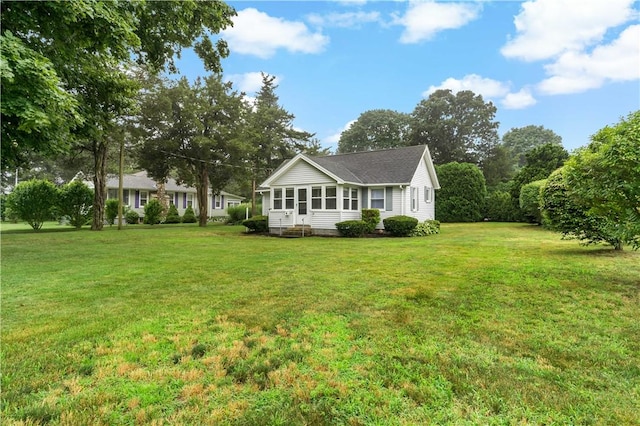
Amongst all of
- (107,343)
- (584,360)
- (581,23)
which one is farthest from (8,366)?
(581,23)

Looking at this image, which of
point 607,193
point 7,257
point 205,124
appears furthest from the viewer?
point 205,124

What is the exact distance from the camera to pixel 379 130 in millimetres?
46531

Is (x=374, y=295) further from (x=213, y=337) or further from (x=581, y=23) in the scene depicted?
(x=581, y=23)

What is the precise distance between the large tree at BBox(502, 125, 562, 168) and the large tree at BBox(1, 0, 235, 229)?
56496 millimetres

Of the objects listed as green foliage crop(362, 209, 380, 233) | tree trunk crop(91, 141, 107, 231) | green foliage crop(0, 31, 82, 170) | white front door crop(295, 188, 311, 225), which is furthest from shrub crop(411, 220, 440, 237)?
tree trunk crop(91, 141, 107, 231)

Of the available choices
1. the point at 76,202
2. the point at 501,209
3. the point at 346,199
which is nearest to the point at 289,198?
the point at 346,199

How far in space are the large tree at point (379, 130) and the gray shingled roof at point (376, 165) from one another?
26.2 meters

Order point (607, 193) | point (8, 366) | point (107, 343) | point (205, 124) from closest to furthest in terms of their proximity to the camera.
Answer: point (8, 366)
point (107, 343)
point (607, 193)
point (205, 124)

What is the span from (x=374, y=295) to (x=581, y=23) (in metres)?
11.1

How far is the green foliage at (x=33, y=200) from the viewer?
18875mm

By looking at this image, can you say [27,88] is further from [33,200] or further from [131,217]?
[131,217]

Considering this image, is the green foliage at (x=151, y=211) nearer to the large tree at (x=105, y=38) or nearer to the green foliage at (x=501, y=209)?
the large tree at (x=105, y=38)

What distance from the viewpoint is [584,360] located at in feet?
9.77

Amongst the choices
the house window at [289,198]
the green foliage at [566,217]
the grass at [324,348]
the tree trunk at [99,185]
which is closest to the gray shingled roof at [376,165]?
the house window at [289,198]
